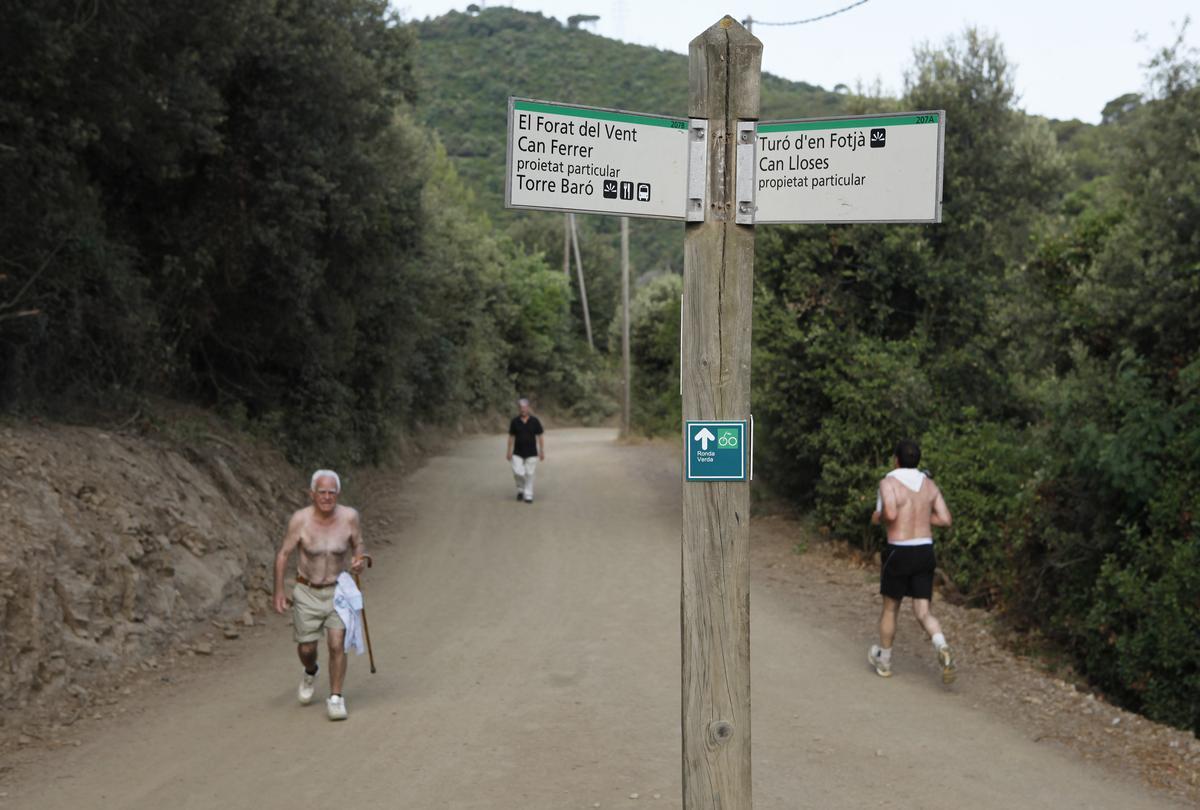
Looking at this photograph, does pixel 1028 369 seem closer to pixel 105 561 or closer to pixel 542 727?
pixel 542 727

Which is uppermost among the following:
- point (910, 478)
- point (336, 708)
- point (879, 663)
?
point (910, 478)

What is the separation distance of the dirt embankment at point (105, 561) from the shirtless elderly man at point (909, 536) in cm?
589

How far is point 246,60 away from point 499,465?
13.8 metres

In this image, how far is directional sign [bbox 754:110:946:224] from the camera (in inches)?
155

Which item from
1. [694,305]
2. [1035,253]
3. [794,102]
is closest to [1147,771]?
[694,305]

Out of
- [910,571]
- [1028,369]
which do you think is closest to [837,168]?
[910,571]

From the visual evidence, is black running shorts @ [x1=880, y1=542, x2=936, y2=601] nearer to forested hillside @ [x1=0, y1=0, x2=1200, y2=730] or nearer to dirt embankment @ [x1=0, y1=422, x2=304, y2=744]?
forested hillside @ [x1=0, y1=0, x2=1200, y2=730]

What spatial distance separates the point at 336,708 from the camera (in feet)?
25.0

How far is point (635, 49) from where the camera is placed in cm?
9300

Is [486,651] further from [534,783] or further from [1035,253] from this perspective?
[1035,253]

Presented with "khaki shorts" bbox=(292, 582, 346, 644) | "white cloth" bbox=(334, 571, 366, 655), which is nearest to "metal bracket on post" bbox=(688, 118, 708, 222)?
"white cloth" bbox=(334, 571, 366, 655)

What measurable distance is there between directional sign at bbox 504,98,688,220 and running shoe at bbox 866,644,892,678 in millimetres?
6109

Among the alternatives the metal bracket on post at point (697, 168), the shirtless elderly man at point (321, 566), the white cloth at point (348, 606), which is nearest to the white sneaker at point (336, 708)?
the shirtless elderly man at point (321, 566)

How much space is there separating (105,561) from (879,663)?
6470 mm
